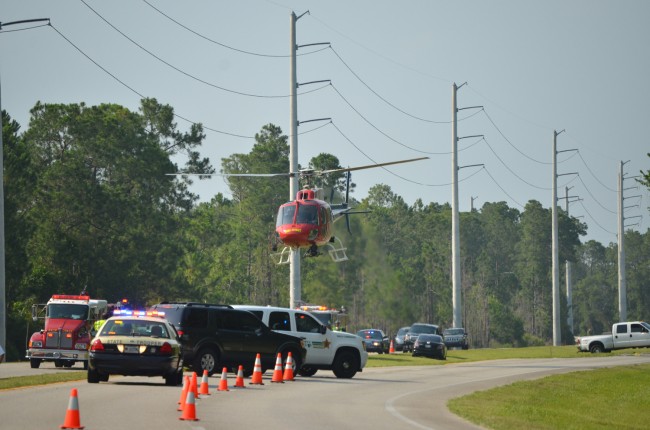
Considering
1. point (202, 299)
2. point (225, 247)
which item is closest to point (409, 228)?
point (225, 247)

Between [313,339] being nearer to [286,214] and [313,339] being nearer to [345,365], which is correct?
[345,365]

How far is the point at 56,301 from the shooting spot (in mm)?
40375

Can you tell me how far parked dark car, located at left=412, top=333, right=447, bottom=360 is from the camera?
59.3m

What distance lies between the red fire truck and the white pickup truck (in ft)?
114

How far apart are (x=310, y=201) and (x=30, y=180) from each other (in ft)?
124

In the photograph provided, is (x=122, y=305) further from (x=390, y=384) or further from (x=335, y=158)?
(x=335, y=158)

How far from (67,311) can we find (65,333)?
117 centimetres

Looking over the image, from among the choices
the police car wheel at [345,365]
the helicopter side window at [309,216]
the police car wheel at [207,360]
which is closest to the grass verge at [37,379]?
the police car wheel at [207,360]

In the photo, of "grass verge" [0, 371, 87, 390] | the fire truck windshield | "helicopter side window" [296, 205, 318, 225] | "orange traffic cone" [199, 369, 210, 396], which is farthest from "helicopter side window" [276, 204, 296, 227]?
"orange traffic cone" [199, 369, 210, 396]

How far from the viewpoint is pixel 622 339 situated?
66500mm

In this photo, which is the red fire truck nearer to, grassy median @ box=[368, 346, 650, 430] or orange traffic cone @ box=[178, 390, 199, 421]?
grassy median @ box=[368, 346, 650, 430]

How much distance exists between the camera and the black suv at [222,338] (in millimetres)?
31203

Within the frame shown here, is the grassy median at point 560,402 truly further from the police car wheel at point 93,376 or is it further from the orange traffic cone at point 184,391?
the orange traffic cone at point 184,391

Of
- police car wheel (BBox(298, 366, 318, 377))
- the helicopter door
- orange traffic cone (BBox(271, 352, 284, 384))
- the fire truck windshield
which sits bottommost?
police car wheel (BBox(298, 366, 318, 377))
